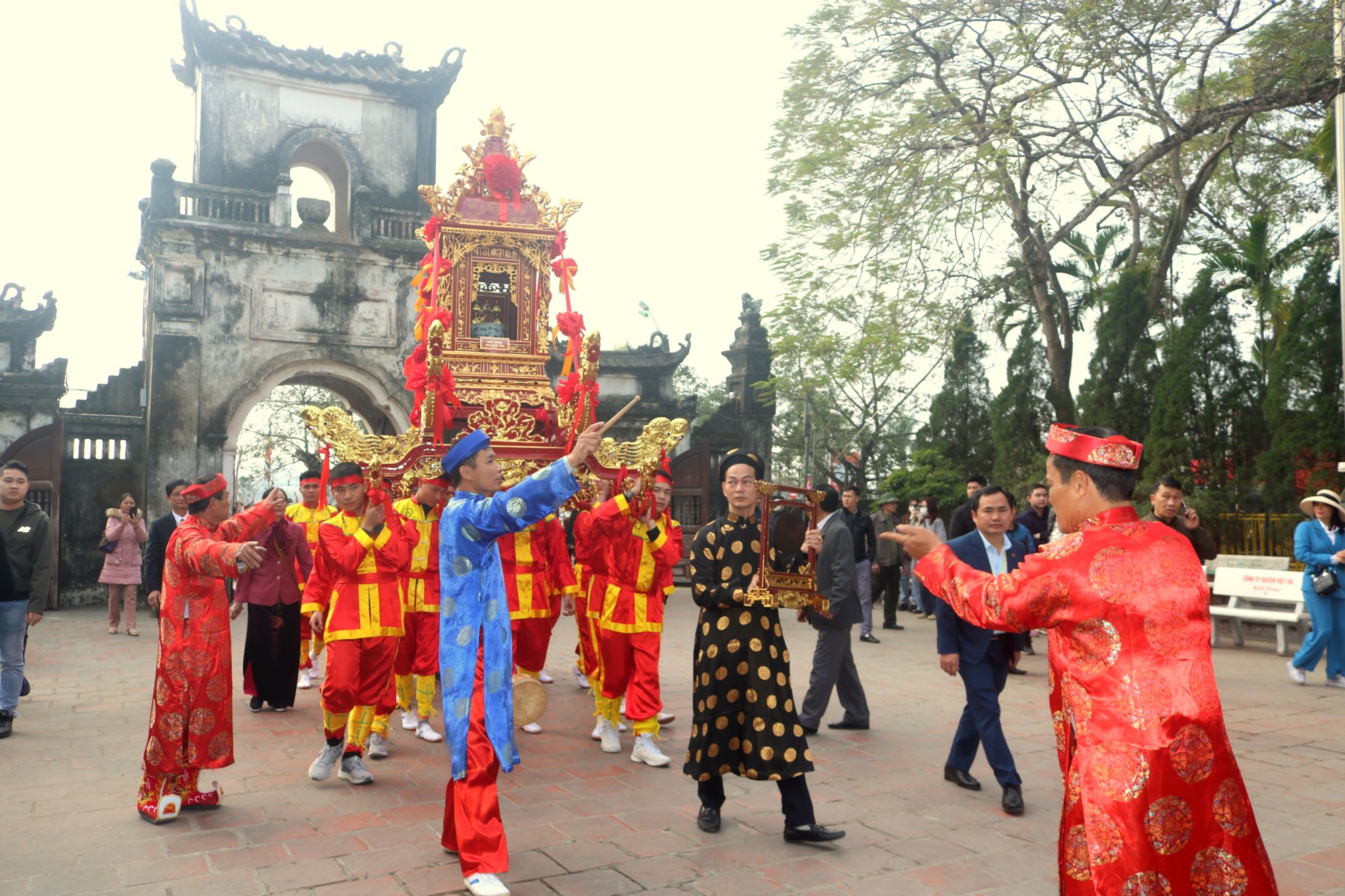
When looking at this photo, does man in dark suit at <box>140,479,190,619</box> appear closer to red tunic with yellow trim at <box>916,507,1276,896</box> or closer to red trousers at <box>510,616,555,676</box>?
red trousers at <box>510,616,555,676</box>

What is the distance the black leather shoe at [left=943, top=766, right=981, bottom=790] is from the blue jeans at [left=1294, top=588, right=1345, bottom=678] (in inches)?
192

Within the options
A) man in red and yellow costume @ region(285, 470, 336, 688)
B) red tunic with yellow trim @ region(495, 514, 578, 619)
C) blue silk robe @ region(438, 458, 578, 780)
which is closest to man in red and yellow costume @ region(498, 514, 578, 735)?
red tunic with yellow trim @ region(495, 514, 578, 619)

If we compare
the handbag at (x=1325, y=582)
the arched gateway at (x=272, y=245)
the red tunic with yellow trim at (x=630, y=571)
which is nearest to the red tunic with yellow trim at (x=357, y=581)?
the red tunic with yellow trim at (x=630, y=571)

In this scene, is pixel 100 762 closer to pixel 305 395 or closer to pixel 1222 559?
pixel 1222 559

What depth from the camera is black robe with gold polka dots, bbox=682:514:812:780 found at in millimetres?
4129

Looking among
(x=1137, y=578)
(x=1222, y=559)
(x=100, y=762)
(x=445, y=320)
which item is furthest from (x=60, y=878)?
(x=1222, y=559)

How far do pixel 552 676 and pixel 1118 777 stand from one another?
675 centimetres

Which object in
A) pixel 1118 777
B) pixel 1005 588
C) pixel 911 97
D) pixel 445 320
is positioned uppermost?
pixel 911 97

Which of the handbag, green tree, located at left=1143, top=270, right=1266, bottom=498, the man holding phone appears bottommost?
the handbag

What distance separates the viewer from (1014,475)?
626 inches

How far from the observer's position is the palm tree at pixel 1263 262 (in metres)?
16.7

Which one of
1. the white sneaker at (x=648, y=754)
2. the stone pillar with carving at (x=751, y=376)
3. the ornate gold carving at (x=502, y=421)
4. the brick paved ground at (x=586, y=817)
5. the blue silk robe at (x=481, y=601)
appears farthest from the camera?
the stone pillar with carving at (x=751, y=376)

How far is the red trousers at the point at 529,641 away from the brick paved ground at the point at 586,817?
1.53 ft

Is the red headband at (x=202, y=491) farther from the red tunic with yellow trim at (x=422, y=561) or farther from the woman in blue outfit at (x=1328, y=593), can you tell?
the woman in blue outfit at (x=1328, y=593)
